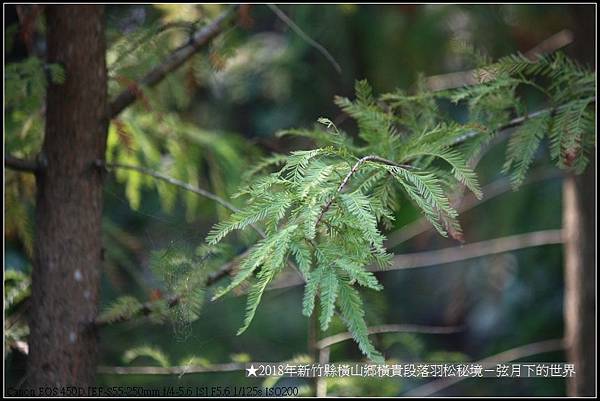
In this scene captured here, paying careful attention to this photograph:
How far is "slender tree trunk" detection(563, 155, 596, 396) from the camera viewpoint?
3.38m

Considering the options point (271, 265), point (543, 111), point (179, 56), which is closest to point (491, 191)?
point (543, 111)

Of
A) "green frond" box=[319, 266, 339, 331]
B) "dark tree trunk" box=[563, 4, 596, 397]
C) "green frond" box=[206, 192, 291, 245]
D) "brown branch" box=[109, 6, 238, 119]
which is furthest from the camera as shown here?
"dark tree trunk" box=[563, 4, 596, 397]

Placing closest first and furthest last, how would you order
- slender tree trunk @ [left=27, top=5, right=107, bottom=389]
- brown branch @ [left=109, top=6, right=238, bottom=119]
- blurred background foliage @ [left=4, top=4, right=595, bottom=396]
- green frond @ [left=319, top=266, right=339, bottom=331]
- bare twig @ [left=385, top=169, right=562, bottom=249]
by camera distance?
green frond @ [left=319, top=266, right=339, bottom=331], slender tree trunk @ [left=27, top=5, right=107, bottom=389], brown branch @ [left=109, top=6, right=238, bottom=119], blurred background foliage @ [left=4, top=4, right=595, bottom=396], bare twig @ [left=385, top=169, right=562, bottom=249]

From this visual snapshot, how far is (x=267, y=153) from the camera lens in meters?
3.50

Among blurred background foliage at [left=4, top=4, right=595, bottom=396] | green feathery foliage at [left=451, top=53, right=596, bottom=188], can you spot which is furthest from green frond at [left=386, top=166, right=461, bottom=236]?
blurred background foliage at [left=4, top=4, right=595, bottom=396]

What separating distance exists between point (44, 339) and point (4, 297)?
260mm

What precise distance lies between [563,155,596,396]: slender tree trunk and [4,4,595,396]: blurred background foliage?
1.78 ft

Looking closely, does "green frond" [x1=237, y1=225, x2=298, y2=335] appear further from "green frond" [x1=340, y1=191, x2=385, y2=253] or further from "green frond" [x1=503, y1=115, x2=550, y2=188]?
"green frond" [x1=503, y1=115, x2=550, y2=188]

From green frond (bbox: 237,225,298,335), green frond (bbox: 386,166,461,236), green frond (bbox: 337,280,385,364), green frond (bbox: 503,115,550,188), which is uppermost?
green frond (bbox: 503,115,550,188)

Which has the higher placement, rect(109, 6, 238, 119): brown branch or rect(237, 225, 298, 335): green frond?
rect(109, 6, 238, 119): brown branch

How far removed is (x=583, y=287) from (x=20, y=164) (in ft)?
8.26

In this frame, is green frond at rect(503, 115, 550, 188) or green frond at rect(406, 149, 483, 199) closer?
green frond at rect(406, 149, 483, 199)

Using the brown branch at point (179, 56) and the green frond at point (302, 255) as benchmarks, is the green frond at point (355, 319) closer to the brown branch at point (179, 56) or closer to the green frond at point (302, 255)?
the green frond at point (302, 255)

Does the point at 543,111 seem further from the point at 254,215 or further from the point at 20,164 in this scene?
the point at 20,164
